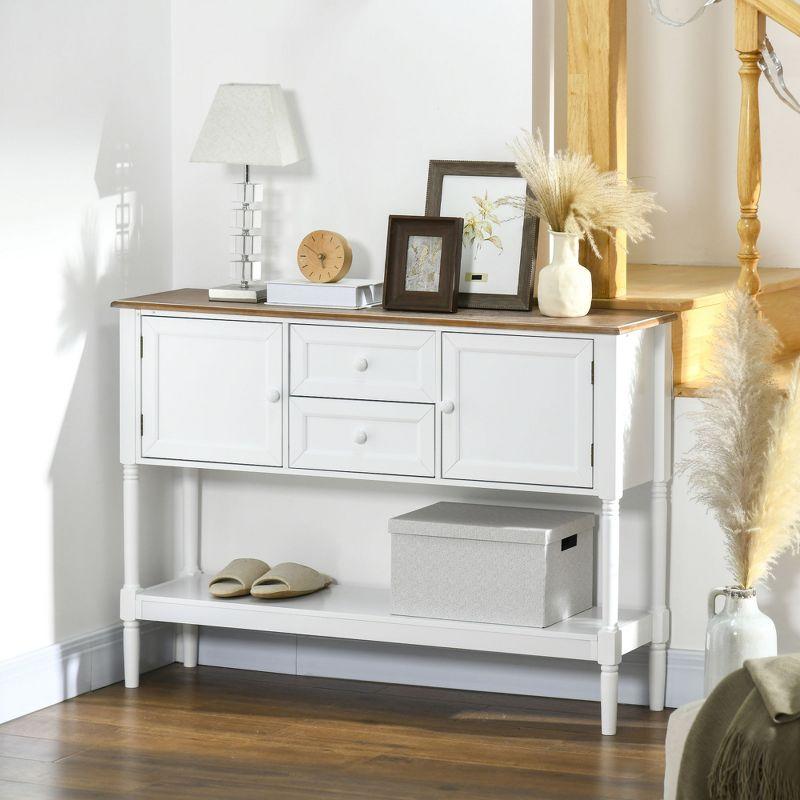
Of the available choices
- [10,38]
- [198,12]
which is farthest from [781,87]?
[10,38]

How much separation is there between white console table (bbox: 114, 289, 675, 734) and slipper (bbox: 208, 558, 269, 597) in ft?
0.13

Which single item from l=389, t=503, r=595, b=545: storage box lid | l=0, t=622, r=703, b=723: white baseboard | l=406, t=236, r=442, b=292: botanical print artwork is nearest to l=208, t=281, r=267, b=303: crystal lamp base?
l=406, t=236, r=442, b=292: botanical print artwork

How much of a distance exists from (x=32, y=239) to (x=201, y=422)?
603mm

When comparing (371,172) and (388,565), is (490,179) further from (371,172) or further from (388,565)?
(388,565)

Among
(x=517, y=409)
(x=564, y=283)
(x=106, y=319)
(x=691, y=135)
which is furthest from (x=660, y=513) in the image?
(x=691, y=135)

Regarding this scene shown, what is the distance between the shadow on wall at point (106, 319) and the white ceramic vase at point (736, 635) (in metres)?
1.60

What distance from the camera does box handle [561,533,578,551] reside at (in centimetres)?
384

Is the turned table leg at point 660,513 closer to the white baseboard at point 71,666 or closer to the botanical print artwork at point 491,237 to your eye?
the botanical print artwork at point 491,237

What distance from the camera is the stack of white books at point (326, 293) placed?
3883 mm

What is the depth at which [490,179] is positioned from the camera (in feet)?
12.8

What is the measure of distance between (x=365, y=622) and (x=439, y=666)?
0.38 m

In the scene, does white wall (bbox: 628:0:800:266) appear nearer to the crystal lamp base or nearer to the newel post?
the newel post

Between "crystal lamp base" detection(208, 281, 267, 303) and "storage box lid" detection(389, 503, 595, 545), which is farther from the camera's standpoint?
"crystal lamp base" detection(208, 281, 267, 303)

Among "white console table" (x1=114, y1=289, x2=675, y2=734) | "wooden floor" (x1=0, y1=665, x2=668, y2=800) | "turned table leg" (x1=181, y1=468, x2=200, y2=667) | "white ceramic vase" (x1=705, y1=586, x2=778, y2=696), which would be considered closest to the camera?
"wooden floor" (x1=0, y1=665, x2=668, y2=800)
